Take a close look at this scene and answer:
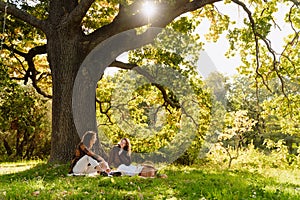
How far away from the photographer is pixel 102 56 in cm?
1134

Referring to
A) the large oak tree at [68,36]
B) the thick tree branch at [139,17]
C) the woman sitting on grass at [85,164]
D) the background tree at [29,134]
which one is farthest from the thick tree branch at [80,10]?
the background tree at [29,134]

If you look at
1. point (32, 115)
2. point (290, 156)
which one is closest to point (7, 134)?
point (32, 115)

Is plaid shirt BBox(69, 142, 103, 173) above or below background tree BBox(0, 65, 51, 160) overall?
below

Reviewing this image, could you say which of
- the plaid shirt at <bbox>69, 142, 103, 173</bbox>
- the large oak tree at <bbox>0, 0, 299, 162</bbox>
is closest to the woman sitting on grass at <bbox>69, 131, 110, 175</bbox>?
the plaid shirt at <bbox>69, 142, 103, 173</bbox>

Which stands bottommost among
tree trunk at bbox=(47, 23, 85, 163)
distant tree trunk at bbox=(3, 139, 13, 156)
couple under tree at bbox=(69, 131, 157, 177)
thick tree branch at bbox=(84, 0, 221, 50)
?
couple under tree at bbox=(69, 131, 157, 177)

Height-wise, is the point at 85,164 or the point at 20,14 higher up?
the point at 20,14

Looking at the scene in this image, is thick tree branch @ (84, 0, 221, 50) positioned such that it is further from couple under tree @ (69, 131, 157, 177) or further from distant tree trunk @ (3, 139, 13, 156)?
distant tree trunk @ (3, 139, 13, 156)

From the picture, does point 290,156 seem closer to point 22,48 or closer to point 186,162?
point 186,162

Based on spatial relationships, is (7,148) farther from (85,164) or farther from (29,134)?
(85,164)

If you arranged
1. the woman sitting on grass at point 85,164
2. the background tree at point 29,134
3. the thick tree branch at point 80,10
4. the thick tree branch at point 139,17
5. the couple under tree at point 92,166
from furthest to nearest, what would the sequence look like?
the background tree at point 29,134, the thick tree branch at point 139,17, the thick tree branch at point 80,10, the woman sitting on grass at point 85,164, the couple under tree at point 92,166

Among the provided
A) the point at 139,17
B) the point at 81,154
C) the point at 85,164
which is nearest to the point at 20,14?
the point at 139,17

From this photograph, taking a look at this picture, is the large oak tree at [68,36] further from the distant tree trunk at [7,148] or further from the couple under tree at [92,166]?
the distant tree trunk at [7,148]

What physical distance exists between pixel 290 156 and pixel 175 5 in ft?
23.1

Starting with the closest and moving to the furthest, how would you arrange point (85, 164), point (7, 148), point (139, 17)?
point (85, 164), point (139, 17), point (7, 148)
